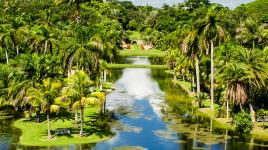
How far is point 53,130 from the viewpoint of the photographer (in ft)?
201

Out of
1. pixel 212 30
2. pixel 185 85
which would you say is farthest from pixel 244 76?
pixel 185 85

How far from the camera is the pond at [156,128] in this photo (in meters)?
55.9

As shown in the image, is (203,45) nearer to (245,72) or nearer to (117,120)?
(245,72)

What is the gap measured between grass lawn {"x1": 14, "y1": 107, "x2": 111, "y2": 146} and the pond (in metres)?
1.19

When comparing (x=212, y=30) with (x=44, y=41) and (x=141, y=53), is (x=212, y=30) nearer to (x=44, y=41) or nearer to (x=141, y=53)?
(x=44, y=41)

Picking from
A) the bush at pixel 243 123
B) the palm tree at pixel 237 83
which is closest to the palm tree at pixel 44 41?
the palm tree at pixel 237 83

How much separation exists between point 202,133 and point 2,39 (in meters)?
54.5

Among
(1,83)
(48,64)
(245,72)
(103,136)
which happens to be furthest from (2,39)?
(245,72)

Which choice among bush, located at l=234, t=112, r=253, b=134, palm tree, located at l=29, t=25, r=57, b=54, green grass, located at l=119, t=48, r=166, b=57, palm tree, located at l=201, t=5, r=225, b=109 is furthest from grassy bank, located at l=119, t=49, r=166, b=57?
bush, located at l=234, t=112, r=253, b=134

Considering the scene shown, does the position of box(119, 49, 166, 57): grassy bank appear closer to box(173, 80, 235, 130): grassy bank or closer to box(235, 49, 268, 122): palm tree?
box(173, 80, 235, 130): grassy bank

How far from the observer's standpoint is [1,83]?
239 feet

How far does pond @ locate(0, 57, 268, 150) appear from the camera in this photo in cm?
5594

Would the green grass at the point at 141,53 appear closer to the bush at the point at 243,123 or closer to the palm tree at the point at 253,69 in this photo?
the palm tree at the point at 253,69

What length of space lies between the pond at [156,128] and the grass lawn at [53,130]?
1.19m
